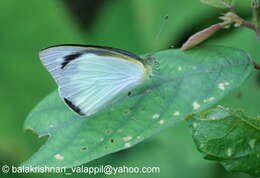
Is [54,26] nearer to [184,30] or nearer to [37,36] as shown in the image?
[37,36]

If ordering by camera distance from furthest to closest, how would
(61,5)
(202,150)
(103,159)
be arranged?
(61,5), (103,159), (202,150)

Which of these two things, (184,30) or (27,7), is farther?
(27,7)

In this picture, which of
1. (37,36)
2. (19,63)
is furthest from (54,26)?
(19,63)

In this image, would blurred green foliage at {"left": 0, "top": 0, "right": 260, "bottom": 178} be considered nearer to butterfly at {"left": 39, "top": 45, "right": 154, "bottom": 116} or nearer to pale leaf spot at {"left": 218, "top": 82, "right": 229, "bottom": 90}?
butterfly at {"left": 39, "top": 45, "right": 154, "bottom": 116}

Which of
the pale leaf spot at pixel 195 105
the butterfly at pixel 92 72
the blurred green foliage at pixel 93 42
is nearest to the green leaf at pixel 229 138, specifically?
the pale leaf spot at pixel 195 105

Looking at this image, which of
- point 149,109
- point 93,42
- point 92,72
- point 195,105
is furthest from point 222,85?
point 93,42

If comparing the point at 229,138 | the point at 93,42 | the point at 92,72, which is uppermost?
the point at 229,138

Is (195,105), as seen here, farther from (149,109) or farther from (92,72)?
(92,72)
